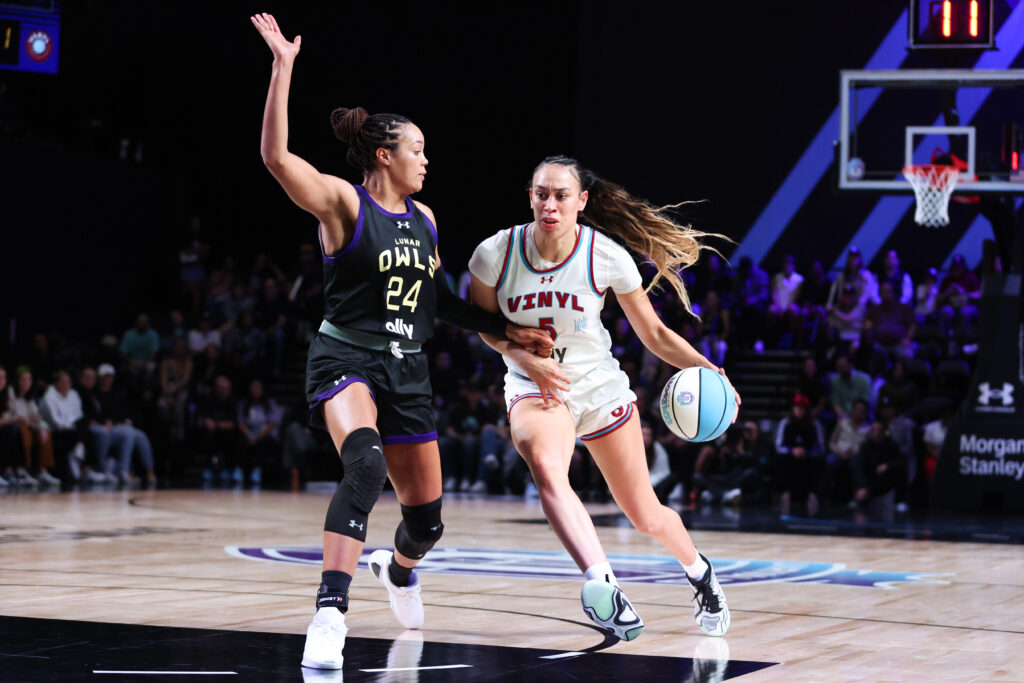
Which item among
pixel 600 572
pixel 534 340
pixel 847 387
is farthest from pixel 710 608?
pixel 847 387

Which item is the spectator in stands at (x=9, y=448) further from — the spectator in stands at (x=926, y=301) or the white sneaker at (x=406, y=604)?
the white sneaker at (x=406, y=604)

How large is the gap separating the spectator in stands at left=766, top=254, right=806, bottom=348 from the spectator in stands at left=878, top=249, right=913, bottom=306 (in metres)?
1.06

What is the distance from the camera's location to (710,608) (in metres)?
5.12

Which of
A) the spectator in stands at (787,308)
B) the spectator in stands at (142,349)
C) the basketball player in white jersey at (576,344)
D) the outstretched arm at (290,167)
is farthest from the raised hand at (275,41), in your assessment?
the spectator in stands at (142,349)

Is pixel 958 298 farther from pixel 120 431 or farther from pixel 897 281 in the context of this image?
pixel 120 431

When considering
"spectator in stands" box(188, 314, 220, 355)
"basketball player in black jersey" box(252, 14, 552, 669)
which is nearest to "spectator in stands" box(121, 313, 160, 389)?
"spectator in stands" box(188, 314, 220, 355)

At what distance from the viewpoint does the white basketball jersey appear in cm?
521

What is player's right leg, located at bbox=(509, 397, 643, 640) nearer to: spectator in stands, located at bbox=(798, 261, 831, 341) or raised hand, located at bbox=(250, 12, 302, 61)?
raised hand, located at bbox=(250, 12, 302, 61)

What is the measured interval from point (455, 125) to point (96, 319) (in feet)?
20.8

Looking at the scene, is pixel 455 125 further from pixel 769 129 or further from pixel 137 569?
pixel 137 569

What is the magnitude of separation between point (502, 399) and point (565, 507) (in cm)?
1092

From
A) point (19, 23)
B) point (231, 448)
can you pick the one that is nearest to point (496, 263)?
point (19, 23)

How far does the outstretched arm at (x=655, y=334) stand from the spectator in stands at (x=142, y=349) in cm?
1365

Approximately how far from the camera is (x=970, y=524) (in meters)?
11.6
